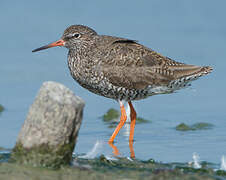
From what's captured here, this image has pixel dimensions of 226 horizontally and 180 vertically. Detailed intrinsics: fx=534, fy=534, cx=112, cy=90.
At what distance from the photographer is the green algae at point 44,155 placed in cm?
571

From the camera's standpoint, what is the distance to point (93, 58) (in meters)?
8.59

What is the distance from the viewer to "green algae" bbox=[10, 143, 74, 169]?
18.7 ft

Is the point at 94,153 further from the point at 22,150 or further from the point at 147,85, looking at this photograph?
the point at 147,85

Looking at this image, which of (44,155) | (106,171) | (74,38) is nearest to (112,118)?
(74,38)

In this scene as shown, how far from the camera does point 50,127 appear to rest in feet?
18.3

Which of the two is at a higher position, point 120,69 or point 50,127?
point 120,69

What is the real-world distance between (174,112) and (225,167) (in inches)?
140

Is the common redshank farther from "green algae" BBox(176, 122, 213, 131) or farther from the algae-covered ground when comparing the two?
the algae-covered ground

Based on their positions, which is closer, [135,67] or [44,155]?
[44,155]

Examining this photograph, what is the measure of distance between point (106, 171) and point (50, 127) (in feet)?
2.86

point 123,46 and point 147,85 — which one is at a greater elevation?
point 123,46

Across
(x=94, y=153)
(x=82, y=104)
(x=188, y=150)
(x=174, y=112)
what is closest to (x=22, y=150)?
(x=82, y=104)

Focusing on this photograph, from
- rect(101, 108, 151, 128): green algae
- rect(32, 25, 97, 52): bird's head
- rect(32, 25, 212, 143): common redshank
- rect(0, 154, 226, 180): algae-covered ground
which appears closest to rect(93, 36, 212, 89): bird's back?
rect(32, 25, 212, 143): common redshank

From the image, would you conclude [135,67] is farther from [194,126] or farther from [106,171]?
[106,171]
